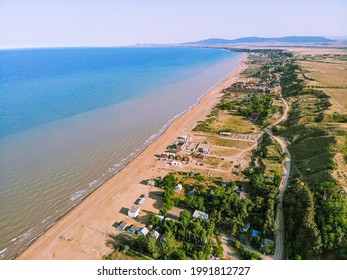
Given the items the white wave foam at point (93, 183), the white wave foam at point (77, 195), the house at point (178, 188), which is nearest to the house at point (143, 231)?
the house at point (178, 188)

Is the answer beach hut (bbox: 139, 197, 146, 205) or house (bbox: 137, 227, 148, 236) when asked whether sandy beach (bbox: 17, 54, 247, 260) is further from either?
house (bbox: 137, 227, 148, 236)

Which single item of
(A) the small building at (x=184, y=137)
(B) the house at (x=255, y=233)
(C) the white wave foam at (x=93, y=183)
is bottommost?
(C) the white wave foam at (x=93, y=183)

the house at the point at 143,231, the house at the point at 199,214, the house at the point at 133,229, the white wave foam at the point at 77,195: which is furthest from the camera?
the white wave foam at the point at 77,195

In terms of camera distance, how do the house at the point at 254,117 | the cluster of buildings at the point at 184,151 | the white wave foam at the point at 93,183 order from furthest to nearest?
the house at the point at 254,117, the cluster of buildings at the point at 184,151, the white wave foam at the point at 93,183

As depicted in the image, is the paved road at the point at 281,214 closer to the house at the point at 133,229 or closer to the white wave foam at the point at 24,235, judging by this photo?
the house at the point at 133,229

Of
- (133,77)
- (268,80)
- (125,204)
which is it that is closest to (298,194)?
(125,204)

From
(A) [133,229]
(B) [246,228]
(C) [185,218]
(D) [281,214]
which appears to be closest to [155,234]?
(A) [133,229]

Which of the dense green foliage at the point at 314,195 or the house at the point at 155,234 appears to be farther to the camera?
the house at the point at 155,234
